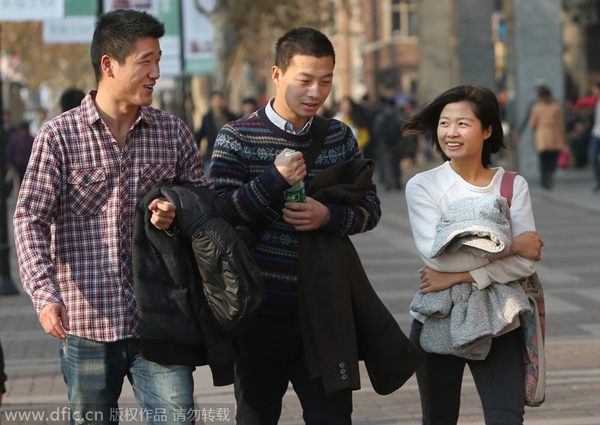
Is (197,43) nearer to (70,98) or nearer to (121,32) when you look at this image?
(70,98)

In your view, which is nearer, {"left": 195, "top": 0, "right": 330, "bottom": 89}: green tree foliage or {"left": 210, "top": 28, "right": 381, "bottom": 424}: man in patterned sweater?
{"left": 210, "top": 28, "right": 381, "bottom": 424}: man in patterned sweater

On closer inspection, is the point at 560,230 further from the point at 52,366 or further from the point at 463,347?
the point at 463,347

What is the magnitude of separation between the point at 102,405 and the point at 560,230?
33.3ft

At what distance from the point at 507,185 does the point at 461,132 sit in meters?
0.28

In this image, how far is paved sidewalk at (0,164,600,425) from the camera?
18.3ft

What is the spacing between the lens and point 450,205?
3914mm

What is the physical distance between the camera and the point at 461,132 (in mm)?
3963

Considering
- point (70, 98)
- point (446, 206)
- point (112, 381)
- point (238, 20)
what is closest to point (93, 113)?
point (112, 381)

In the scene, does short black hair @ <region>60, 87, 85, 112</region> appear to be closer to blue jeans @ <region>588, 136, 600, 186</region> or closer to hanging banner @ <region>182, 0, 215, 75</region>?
blue jeans @ <region>588, 136, 600, 186</region>

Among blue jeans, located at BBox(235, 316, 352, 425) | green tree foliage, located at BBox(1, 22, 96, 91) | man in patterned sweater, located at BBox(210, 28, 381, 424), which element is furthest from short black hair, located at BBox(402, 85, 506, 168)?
green tree foliage, located at BBox(1, 22, 96, 91)

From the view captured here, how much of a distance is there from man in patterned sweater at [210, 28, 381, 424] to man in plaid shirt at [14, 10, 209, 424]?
38cm

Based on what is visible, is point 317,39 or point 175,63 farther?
point 175,63

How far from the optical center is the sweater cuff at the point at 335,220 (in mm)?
3686

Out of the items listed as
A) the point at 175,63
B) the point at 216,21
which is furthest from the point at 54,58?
the point at 175,63
